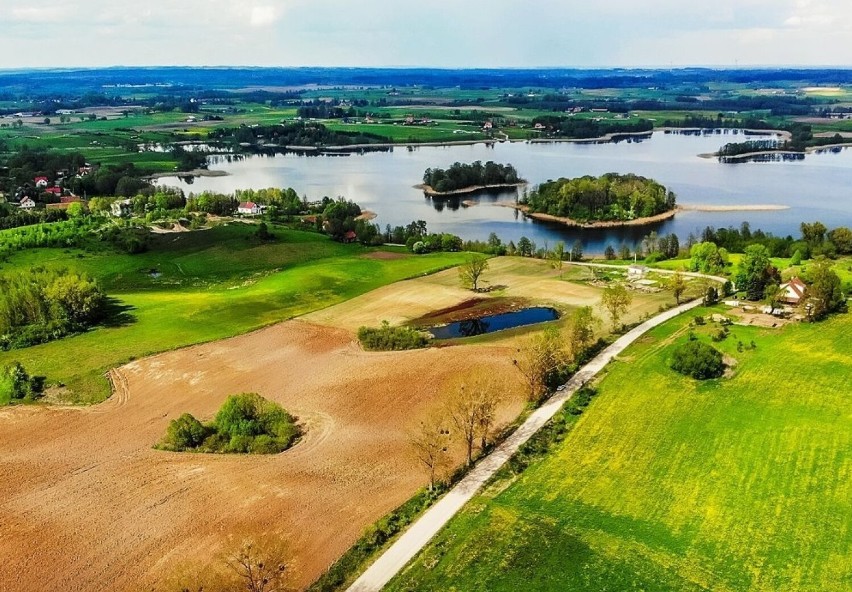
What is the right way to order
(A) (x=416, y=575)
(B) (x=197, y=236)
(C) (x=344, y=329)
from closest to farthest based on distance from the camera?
(A) (x=416, y=575) → (C) (x=344, y=329) → (B) (x=197, y=236)

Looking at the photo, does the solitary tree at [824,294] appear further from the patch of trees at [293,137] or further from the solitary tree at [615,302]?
the patch of trees at [293,137]

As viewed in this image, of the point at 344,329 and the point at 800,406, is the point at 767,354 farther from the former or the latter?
the point at 344,329

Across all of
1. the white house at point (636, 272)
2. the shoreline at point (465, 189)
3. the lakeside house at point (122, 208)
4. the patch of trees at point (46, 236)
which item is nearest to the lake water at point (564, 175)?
the shoreline at point (465, 189)

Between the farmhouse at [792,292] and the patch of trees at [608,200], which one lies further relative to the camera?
the patch of trees at [608,200]

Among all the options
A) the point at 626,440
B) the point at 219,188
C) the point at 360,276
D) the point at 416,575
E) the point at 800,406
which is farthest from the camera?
the point at 219,188

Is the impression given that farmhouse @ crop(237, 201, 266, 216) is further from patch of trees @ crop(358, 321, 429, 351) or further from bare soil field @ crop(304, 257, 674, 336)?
patch of trees @ crop(358, 321, 429, 351)

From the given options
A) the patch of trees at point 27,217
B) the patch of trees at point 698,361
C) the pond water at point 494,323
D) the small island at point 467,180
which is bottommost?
the pond water at point 494,323

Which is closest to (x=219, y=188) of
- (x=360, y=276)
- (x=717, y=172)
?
(x=360, y=276)
